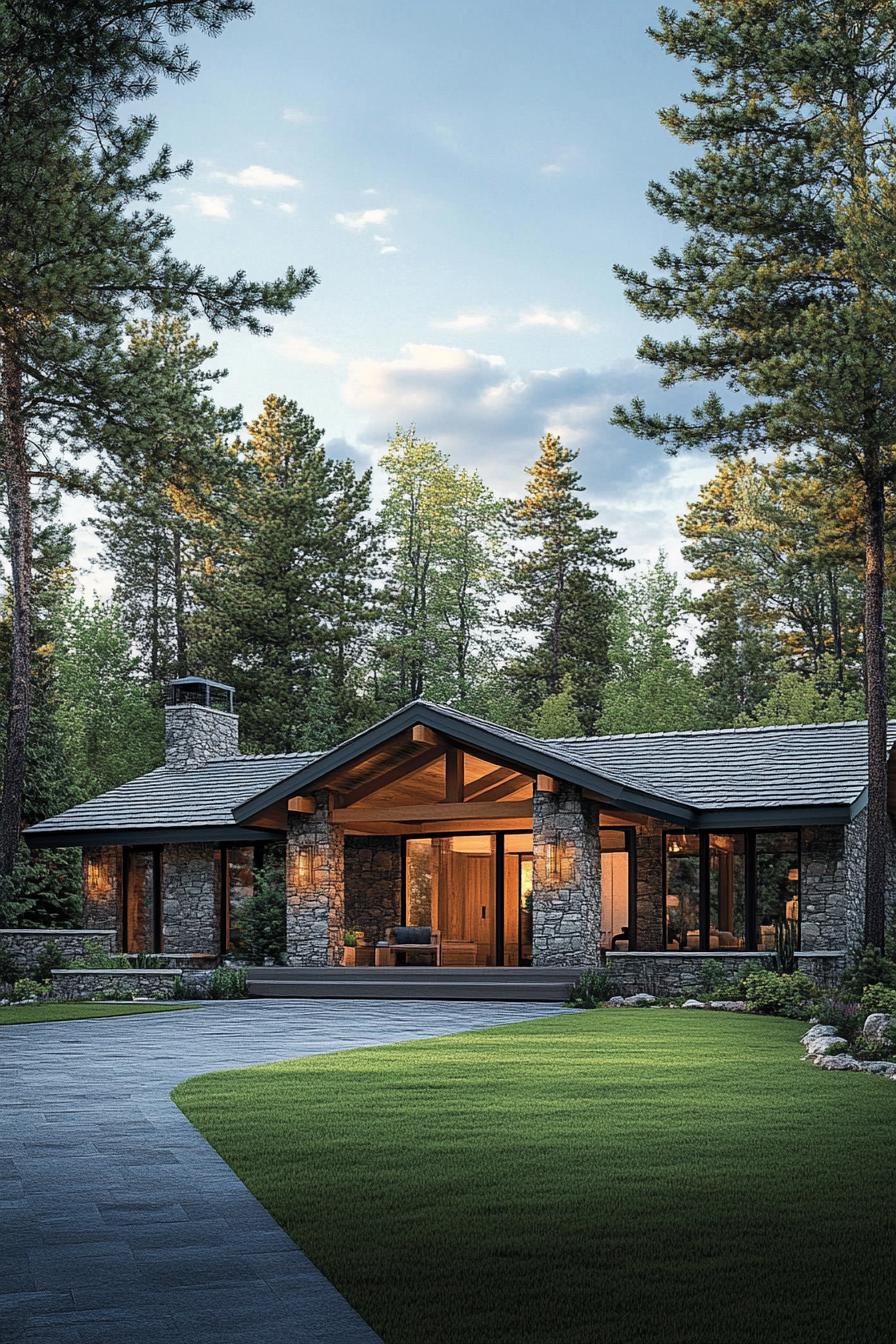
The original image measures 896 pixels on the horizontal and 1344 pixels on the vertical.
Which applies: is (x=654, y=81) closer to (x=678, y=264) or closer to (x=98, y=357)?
(x=678, y=264)

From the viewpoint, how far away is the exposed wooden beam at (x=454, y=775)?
848 inches

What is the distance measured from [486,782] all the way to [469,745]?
1105 millimetres

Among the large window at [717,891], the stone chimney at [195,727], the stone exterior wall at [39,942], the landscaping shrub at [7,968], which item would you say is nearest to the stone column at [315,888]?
the stone exterior wall at [39,942]

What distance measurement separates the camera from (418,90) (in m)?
18.1

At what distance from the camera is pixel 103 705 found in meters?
44.3

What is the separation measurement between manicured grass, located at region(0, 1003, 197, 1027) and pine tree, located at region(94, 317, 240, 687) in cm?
650

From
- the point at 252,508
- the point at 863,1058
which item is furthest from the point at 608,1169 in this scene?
the point at 252,508

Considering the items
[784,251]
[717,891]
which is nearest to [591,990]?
[717,891]

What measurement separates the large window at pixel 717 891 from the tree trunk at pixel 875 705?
1480 millimetres

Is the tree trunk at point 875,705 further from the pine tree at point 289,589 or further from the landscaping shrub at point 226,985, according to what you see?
the pine tree at point 289,589

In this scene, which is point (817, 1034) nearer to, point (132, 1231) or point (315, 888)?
point (132, 1231)

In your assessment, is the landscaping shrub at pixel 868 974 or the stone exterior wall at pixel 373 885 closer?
the landscaping shrub at pixel 868 974

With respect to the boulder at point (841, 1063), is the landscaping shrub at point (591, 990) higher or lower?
lower

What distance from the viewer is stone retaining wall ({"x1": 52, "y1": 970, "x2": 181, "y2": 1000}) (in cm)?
2070
